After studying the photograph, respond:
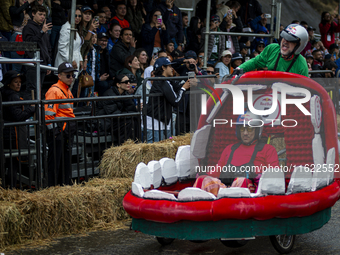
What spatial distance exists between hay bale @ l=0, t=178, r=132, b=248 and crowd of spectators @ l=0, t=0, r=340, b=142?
2.14 m

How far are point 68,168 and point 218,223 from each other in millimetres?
3050

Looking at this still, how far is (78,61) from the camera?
9297 millimetres

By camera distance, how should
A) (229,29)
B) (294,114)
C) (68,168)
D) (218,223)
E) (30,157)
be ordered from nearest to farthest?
(218,223) → (294,114) → (30,157) → (68,168) → (229,29)

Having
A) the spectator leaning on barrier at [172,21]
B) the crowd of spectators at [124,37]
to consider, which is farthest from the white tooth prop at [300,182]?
the spectator leaning on barrier at [172,21]

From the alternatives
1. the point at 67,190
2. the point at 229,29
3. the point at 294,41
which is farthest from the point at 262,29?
the point at 67,190

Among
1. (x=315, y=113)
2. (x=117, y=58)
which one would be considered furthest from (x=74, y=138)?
(x=315, y=113)

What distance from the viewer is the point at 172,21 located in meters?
12.2

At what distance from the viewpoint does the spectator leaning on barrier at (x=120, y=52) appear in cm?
1036

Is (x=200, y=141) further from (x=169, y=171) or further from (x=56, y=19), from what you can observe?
(x=56, y=19)

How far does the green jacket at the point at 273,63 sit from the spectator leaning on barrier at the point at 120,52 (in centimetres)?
447

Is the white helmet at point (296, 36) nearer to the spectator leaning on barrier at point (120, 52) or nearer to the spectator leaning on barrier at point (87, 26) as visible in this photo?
the spectator leaning on barrier at point (87, 26)

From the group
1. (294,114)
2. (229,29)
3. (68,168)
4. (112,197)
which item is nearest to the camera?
(294,114)

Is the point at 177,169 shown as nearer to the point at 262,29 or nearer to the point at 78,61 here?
the point at 78,61

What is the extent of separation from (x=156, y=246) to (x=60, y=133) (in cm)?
241
